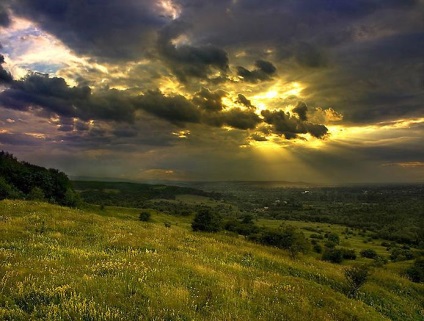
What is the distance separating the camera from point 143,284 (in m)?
12.6

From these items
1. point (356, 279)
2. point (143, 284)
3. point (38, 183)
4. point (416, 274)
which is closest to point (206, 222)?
point (416, 274)

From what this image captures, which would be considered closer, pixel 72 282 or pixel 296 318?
pixel 72 282

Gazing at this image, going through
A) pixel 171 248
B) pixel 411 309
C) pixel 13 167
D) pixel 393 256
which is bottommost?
pixel 393 256

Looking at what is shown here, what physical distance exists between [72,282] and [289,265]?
18.4m

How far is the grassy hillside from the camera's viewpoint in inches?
400

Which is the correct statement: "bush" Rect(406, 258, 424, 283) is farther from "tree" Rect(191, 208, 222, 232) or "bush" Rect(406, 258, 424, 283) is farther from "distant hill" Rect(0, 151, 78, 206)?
"distant hill" Rect(0, 151, 78, 206)

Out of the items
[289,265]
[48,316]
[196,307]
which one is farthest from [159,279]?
[289,265]

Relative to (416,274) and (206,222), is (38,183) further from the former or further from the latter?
(416,274)

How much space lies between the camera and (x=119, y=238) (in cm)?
2341

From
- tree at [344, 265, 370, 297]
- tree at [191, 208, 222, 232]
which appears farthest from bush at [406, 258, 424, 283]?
tree at [344, 265, 370, 297]

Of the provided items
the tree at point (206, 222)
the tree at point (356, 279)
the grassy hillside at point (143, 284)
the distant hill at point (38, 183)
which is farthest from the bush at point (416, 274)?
the distant hill at point (38, 183)

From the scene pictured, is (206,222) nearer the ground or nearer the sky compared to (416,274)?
nearer the sky

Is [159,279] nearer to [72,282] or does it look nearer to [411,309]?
Answer: [72,282]

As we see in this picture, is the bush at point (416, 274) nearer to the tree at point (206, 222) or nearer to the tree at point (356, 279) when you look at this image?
the tree at point (206, 222)
